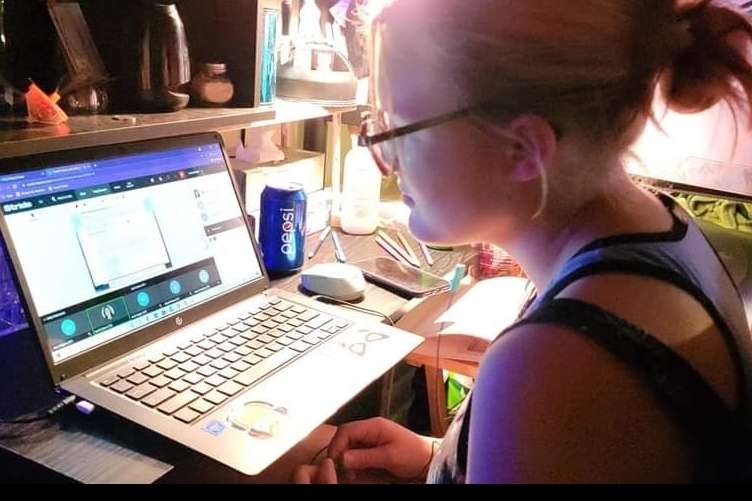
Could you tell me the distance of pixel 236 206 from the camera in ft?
4.22

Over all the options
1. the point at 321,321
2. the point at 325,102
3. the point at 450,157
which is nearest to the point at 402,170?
the point at 450,157

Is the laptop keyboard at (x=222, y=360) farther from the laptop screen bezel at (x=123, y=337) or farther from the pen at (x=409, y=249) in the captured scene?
the pen at (x=409, y=249)

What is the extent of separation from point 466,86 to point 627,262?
0.23 meters

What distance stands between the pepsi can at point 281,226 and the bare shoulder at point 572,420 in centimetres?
83

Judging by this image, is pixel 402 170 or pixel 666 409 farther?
pixel 402 170

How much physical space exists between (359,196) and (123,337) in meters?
0.76

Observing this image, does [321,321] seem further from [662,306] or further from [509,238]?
[662,306]

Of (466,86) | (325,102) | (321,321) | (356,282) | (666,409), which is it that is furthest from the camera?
(325,102)

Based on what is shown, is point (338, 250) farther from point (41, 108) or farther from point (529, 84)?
point (529, 84)

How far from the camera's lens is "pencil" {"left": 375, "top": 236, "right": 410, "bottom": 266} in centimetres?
155

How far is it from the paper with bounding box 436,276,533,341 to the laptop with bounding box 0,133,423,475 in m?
0.36

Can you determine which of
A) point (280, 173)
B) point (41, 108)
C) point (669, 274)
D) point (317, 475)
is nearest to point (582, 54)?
point (669, 274)

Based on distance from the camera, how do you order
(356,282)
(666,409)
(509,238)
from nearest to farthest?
(666,409), (509,238), (356,282)

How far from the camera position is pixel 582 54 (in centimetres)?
68
